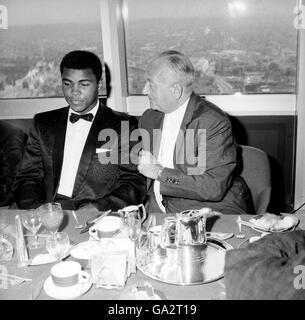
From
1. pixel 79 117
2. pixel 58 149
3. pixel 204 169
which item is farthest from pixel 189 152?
pixel 58 149

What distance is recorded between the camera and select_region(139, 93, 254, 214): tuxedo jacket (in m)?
2.23

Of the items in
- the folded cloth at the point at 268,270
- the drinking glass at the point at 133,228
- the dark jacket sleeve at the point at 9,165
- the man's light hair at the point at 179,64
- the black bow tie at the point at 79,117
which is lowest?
the dark jacket sleeve at the point at 9,165

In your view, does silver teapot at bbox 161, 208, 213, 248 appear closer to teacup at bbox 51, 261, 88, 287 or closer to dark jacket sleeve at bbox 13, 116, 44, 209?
teacup at bbox 51, 261, 88, 287

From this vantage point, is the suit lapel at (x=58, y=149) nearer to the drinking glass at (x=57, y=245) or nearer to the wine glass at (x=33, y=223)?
the wine glass at (x=33, y=223)

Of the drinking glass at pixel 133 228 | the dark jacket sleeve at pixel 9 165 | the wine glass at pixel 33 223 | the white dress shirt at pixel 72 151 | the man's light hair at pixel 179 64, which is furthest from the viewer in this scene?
the dark jacket sleeve at pixel 9 165

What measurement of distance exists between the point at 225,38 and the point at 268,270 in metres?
3.14

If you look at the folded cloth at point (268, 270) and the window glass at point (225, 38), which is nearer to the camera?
the folded cloth at point (268, 270)

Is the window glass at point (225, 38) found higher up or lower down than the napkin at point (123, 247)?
higher up

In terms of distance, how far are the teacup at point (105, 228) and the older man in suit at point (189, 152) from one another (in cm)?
56

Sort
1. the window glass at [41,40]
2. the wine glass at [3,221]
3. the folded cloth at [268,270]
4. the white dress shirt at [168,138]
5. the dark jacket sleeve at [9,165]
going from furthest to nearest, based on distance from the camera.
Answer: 1. the window glass at [41,40]
2. the dark jacket sleeve at [9,165]
3. the white dress shirt at [168,138]
4. the wine glass at [3,221]
5. the folded cloth at [268,270]

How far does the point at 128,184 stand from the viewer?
2.64 meters

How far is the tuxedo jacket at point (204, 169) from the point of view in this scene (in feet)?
7.33

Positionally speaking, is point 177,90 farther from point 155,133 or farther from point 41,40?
point 41,40

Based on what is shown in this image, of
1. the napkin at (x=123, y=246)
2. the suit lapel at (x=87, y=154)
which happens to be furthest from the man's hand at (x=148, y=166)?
A: the napkin at (x=123, y=246)
